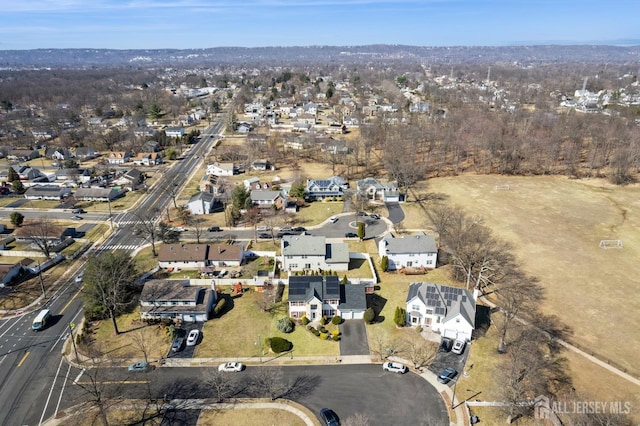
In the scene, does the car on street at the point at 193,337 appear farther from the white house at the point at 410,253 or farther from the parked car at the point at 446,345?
the white house at the point at 410,253

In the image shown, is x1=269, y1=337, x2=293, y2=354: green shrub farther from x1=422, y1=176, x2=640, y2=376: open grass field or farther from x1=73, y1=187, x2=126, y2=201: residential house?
x1=73, y1=187, x2=126, y2=201: residential house

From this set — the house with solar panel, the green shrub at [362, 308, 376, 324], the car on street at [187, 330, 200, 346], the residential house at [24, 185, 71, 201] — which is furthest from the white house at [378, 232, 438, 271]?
the residential house at [24, 185, 71, 201]

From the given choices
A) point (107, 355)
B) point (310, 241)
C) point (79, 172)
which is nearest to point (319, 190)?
point (310, 241)

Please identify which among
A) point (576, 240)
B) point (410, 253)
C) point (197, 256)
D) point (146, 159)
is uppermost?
point (146, 159)

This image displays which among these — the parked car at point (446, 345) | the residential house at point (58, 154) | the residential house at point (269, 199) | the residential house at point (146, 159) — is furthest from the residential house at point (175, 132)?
the parked car at point (446, 345)

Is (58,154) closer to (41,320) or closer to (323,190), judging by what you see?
(323,190)

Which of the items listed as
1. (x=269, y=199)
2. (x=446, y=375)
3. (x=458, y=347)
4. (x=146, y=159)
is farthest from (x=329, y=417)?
(x=146, y=159)
